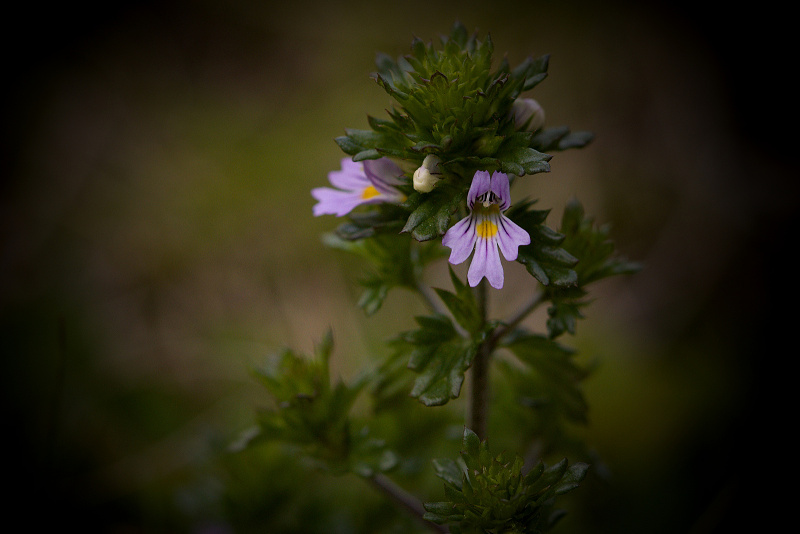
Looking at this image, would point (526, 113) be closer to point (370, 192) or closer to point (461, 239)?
point (461, 239)

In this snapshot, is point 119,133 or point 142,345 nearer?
point 142,345

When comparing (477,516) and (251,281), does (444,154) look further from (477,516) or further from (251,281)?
(251,281)

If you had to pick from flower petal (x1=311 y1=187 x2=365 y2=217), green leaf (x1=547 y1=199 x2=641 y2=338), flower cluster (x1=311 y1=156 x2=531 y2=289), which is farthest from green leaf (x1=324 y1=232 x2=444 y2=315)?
green leaf (x1=547 y1=199 x2=641 y2=338)

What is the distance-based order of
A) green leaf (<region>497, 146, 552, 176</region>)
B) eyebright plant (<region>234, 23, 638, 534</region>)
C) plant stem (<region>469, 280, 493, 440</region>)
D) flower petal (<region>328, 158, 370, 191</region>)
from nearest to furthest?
1. green leaf (<region>497, 146, 552, 176</region>)
2. eyebright plant (<region>234, 23, 638, 534</region>)
3. plant stem (<region>469, 280, 493, 440</region>)
4. flower petal (<region>328, 158, 370, 191</region>)

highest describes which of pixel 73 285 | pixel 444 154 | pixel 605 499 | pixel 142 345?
pixel 73 285

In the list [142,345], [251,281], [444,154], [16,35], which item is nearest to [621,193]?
[251,281]

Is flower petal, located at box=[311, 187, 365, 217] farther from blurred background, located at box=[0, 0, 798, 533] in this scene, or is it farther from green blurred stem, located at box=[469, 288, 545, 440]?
blurred background, located at box=[0, 0, 798, 533]

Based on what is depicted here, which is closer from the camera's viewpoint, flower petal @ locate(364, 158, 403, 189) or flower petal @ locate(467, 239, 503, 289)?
flower petal @ locate(467, 239, 503, 289)
